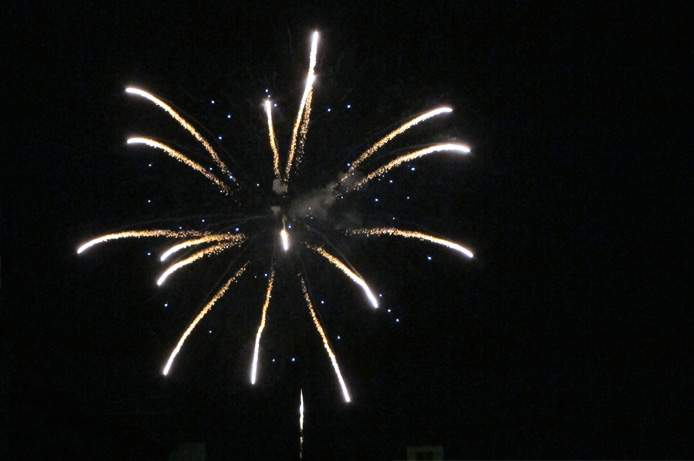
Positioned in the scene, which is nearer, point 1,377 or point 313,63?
point 1,377

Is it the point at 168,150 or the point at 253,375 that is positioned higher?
the point at 168,150

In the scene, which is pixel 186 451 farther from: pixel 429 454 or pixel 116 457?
pixel 429 454

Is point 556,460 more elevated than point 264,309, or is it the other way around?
point 264,309

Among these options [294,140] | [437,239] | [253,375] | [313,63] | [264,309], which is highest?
[313,63]

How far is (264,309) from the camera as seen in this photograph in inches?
756

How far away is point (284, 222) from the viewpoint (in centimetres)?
1866

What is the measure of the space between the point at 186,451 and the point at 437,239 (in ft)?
44.4

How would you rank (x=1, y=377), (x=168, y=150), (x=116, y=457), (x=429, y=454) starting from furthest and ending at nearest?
(x=429, y=454) < (x=116, y=457) < (x=168, y=150) < (x=1, y=377)

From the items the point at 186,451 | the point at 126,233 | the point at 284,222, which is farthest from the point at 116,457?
the point at 284,222

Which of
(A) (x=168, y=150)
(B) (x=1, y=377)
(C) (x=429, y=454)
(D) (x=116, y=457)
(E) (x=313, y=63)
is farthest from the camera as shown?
(C) (x=429, y=454)

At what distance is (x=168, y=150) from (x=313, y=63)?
4371 mm

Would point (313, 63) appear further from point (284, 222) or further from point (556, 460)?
point (556, 460)

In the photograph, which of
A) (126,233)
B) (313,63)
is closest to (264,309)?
(126,233)

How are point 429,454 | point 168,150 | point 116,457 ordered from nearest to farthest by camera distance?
point 168,150
point 116,457
point 429,454
